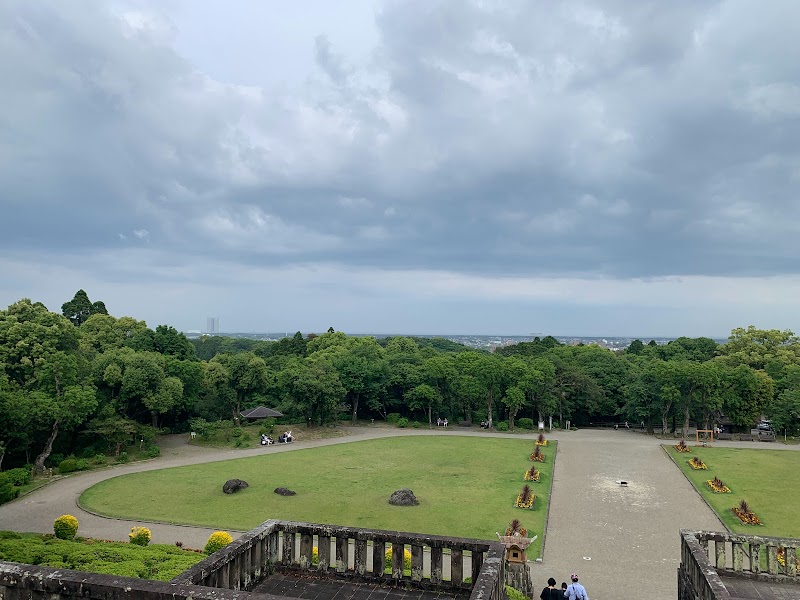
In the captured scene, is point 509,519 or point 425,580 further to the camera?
point 509,519

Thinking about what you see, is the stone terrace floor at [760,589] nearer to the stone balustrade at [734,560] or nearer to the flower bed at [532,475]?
the stone balustrade at [734,560]

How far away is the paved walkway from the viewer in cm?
1636

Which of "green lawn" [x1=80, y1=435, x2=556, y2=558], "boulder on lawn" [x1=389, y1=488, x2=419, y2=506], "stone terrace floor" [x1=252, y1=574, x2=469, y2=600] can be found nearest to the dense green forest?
"green lawn" [x1=80, y1=435, x2=556, y2=558]

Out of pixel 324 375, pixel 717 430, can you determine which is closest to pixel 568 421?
pixel 717 430

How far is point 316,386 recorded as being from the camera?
4147 cm

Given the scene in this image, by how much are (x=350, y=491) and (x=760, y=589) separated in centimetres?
1897

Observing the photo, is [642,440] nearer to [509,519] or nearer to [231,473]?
[509,519]

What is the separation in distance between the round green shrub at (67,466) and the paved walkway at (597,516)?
1132mm

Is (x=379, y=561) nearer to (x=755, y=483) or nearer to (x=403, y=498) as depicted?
(x=403, y=498)

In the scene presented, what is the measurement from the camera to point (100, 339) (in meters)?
46.5

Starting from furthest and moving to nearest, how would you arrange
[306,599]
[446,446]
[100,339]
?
[100,339] → [446,446] → [306,599]

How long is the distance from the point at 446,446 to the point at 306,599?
103 feet

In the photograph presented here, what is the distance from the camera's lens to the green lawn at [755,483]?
2073 centimetres

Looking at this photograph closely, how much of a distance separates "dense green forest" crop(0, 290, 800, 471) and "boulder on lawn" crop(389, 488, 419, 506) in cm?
1851
